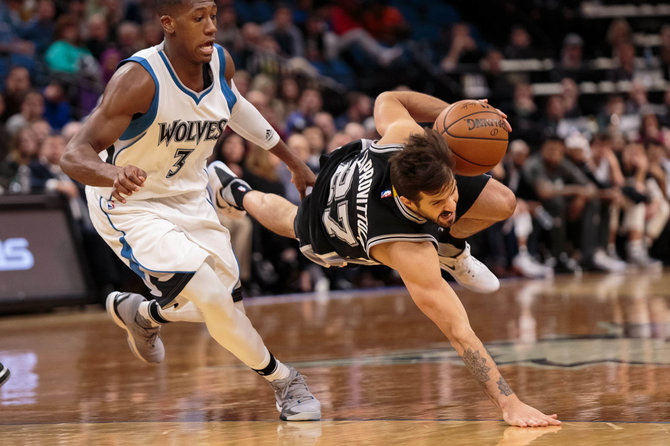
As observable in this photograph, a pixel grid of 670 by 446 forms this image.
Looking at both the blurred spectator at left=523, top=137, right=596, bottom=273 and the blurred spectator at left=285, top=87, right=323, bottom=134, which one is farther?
the blurred spectator at left=523, top=137, right=596, bottom=273

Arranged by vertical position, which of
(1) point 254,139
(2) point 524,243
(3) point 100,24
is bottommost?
(2) point 524,243

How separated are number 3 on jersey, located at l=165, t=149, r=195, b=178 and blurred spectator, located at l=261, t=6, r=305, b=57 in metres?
9.39

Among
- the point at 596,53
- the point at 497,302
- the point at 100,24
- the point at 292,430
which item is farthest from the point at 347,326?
the point at 596,53

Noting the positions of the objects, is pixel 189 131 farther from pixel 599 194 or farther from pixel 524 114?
pixel 524 114

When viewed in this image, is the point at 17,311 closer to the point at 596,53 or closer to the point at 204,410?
the point at 204,410

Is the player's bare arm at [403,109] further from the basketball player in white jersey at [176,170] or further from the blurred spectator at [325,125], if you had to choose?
the blurred spectator at [325,125]

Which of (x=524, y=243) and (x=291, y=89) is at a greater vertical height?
(x=291, y=89)

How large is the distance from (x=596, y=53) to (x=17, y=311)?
Answer: 432 inches

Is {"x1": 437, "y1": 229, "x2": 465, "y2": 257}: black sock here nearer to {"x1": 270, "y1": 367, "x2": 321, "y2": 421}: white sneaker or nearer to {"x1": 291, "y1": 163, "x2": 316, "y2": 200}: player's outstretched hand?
{"x1": 291, "y1": 163, "x2": 316, "y2": 200}: player's outstretched hand

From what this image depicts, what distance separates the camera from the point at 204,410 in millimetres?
4301

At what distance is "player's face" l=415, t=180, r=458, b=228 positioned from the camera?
147 inches


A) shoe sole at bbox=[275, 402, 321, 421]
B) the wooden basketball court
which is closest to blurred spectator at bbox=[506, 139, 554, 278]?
the wooden basketball court

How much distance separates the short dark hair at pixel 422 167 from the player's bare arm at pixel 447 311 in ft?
0.81

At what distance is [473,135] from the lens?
4.19 m
